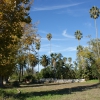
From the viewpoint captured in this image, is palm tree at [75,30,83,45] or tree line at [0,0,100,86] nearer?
tree line at [0,0,100,86]

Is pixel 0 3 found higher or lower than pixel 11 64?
higher

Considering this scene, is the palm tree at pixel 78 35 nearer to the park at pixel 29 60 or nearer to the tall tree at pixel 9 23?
the park at pixel 29 60

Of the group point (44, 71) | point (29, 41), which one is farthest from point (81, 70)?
point (29, 41)

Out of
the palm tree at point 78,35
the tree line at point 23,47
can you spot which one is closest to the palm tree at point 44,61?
the tree line at point 23,47

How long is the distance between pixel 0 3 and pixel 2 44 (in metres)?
3.59

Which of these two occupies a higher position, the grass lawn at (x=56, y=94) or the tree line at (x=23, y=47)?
the tree line at (x=23, y=47)

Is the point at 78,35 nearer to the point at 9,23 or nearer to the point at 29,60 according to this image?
the point at 29,60

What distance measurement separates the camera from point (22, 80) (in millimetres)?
78438

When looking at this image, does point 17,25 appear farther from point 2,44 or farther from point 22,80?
point 22,80

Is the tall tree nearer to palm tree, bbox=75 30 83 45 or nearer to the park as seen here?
the park

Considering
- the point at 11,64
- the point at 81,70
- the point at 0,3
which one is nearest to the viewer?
the point at 0,3

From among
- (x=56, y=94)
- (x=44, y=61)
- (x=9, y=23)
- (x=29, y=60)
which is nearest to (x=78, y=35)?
(x=44, y=61)

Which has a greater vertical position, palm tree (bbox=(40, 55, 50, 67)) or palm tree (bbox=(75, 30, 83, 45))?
palm tree (bbox=(75, 30, 83, 45))

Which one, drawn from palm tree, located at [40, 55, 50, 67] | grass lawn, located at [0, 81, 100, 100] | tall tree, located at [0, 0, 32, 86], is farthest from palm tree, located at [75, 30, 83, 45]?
tall tree, located at [0, 0, 32, 86]
